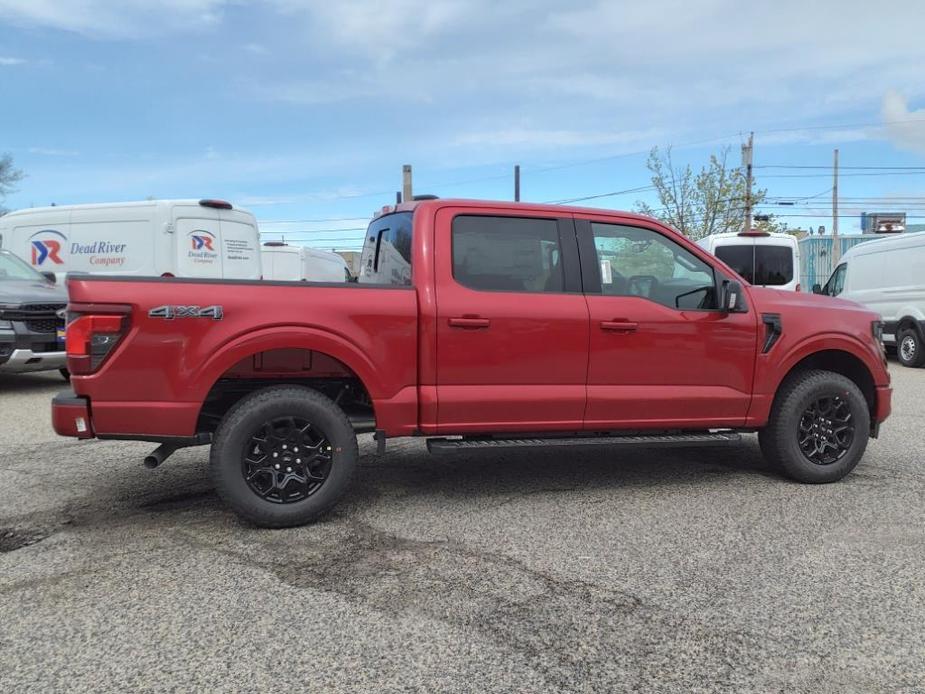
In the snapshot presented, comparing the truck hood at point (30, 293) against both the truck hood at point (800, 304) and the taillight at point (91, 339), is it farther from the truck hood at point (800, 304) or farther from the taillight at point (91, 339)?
the truck hood at point (800, 304)

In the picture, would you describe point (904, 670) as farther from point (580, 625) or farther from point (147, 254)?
point (147, 254)

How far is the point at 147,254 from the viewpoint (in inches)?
445

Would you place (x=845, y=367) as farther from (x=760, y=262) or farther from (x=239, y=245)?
(x=239, y=245)

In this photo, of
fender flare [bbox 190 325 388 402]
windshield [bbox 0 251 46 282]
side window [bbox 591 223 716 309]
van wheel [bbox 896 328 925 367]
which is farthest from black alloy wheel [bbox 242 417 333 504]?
van wheel [bbox 896 328 925 367]

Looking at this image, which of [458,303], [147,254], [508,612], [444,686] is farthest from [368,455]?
[147,254]

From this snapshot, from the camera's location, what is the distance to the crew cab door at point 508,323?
4.37 m

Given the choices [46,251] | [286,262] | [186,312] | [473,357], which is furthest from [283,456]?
[286,262]

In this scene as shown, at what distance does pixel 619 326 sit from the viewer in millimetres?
4598

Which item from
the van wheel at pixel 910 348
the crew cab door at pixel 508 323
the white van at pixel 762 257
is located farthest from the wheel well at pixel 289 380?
the van wheel at pixel 910 348

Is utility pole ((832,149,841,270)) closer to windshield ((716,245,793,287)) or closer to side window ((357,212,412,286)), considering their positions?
windshield ((716,245,793,287))

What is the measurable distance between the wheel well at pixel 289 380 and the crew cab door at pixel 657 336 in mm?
1467

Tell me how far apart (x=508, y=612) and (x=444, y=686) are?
2.03 ft

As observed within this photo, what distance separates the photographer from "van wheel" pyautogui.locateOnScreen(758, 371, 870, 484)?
16.5 ft

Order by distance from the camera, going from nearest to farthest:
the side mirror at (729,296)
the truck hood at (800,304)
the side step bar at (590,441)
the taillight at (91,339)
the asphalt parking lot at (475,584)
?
the asphalt parking lot at (475,584)
the taillight at (91,339)
the side step bar at (590,441)
the side mirror at (729,296)
the truck hood at (800,304)
